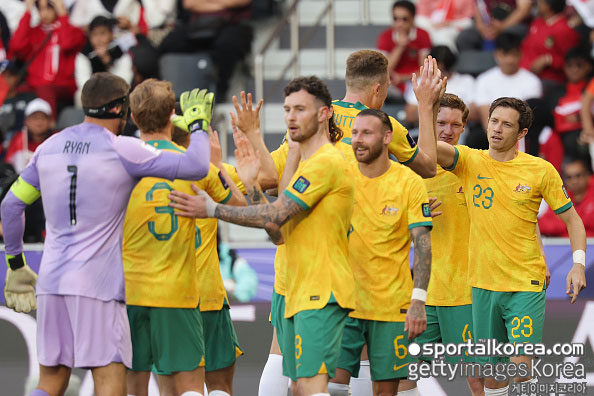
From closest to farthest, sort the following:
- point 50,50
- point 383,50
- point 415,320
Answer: point 415,320 → point 383,50 → point 50,50

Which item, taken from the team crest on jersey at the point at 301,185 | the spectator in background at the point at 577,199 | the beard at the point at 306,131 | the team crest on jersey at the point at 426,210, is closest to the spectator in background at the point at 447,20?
the spectator in background at the point at 577,199

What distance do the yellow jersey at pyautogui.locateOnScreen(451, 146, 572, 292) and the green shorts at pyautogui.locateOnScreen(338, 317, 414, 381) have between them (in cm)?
Result: 130

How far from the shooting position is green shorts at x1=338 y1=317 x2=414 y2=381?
676 centimetres

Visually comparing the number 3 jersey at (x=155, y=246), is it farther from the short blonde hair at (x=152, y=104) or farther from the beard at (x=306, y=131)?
the beard at (x=306, y=131)

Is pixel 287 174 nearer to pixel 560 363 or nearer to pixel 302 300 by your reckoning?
pixel 302 300

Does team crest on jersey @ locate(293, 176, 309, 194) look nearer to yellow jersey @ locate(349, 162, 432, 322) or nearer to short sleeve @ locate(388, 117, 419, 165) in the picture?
yellow jersey @ locate(349, 162, 432, 322)

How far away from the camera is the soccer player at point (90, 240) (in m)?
5.95

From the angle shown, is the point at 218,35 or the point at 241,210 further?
the point at 218,35

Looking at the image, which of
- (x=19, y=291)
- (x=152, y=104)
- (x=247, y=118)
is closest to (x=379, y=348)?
(x=247, y=118)

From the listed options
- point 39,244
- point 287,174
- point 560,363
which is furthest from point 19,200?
point 560,363

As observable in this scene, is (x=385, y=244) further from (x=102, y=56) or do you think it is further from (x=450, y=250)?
(x=102, y=56)

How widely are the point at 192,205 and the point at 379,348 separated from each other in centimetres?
168

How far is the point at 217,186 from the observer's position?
677cm

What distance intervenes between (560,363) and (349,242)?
3153mm
